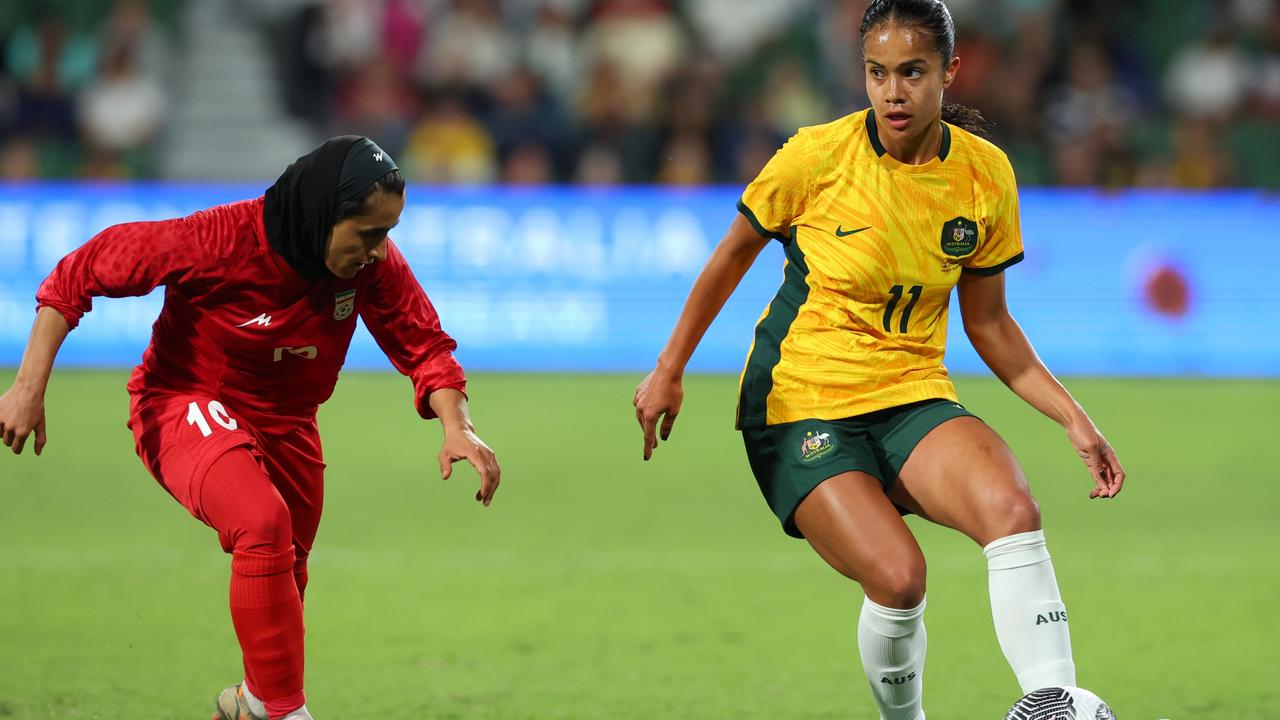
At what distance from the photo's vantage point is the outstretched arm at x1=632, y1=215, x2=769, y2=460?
14.4 ft

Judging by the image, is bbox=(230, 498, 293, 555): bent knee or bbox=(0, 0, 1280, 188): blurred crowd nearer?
bbox=(230, 498, 293, 555): bent knee

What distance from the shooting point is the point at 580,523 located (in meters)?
8.12

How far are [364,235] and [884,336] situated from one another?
1.41 meters

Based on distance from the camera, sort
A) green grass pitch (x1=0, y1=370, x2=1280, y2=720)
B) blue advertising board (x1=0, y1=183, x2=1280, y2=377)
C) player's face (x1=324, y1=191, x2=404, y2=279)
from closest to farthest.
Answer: player's face (x1=324, y1=191, x2=404, y2=279) → green grass pitch (x1=0, y1=370, x2=1280, y2=720) → blue advertising board (x1=0, y1=183, x2=1280, y2=377)

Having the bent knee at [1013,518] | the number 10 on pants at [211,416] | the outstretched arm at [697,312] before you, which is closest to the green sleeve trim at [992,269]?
the outstretched arm at [697,312]

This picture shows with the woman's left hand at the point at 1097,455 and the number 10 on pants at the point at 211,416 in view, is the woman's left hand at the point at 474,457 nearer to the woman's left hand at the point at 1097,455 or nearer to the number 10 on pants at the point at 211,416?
the number 10 on pants at the point at 211,416

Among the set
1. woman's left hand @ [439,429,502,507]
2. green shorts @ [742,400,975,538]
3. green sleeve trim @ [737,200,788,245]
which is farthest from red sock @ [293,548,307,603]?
green sleeve trim @ [737,200,788,245]

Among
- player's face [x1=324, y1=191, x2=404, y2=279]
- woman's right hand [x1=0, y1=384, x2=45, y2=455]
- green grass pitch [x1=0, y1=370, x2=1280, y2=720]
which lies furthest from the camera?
green grass pitch [x1=0, y1=370, x2=1280, y2=720]

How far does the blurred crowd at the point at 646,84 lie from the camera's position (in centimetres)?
1436

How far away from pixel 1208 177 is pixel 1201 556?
7.52m

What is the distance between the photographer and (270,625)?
Answer: 4.19 metres

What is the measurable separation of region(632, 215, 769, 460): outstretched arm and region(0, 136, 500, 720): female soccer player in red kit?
0.47 m

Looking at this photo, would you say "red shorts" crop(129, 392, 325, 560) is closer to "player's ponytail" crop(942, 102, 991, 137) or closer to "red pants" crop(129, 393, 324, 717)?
"red pants" crop(129, 393, 324, 717)

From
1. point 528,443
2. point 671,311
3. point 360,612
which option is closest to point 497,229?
point 671,311
